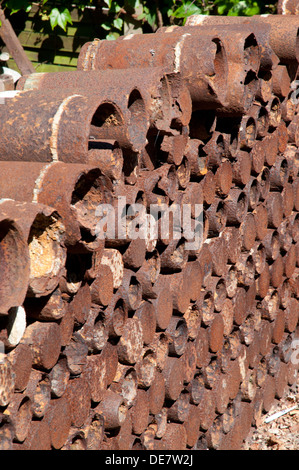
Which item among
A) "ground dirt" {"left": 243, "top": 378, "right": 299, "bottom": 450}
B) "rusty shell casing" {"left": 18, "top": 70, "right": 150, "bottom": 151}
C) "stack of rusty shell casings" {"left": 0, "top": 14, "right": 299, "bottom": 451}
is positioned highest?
"rusty shell casing" {"left": 18, "top": 70, "right": 150, "bottom": 151}

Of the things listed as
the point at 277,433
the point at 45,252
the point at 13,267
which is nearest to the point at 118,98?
the point at 45,252

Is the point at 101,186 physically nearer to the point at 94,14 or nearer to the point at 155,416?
the point at 155,416

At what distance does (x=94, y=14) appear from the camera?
516cm

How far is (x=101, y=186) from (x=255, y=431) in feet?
8.04

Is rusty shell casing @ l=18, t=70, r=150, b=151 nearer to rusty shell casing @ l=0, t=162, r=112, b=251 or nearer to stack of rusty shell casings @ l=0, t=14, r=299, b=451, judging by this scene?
stack of rusty shell casings @ l=0, t=14, r=299, b=451

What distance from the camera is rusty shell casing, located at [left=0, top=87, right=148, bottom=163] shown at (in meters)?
1.56

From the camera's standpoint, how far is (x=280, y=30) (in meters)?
2.91

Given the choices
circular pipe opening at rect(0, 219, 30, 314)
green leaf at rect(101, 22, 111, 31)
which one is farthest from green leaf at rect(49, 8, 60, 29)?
circular pipe opening at rect(0, 219, 30, 314)

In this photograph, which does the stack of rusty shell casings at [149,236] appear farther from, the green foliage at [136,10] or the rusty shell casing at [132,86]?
the green foliage at [136,10]

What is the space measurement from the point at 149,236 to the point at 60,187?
687 mm

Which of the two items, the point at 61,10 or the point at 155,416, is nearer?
the point at 155,416

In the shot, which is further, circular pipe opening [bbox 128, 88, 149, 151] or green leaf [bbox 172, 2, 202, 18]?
green leaf [bbox 172, 2, 202, 18]

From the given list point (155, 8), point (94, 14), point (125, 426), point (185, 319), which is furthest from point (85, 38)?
point (125, 426)

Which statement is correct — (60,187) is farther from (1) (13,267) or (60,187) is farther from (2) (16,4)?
(2) (16,4)
